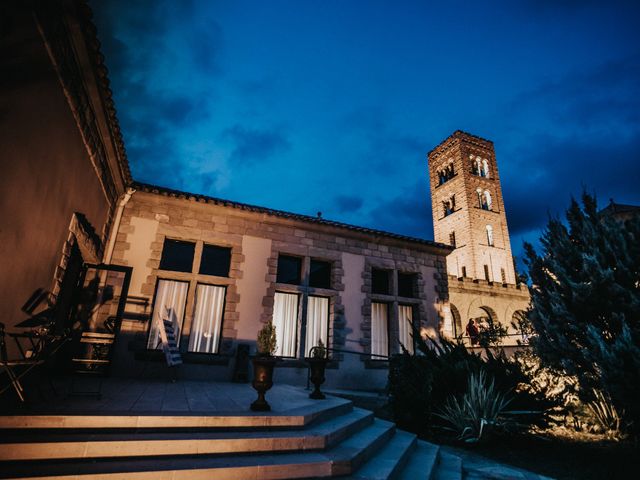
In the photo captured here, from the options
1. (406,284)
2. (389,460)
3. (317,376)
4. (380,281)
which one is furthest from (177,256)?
(406,284)

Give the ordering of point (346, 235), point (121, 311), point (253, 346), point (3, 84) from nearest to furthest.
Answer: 1. point (3, 84)
2. point (121, 311)
3. point (253, 346)
4. point (346, 235)

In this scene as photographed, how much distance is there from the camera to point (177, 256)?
7.91 m

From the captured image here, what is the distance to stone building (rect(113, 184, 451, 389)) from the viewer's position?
24.1 feet

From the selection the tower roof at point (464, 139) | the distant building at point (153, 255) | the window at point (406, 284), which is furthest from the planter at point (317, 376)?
the tower roof at point (464, 139)

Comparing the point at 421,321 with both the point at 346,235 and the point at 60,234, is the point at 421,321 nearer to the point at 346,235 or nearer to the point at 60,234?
the point at 346,235

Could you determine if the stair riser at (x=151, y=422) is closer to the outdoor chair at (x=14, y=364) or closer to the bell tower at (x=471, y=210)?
the outdoor chair at (x=14, y=364)

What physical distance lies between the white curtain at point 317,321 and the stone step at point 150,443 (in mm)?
5138

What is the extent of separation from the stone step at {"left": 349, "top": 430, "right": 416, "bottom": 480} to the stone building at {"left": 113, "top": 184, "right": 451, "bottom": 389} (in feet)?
8.73

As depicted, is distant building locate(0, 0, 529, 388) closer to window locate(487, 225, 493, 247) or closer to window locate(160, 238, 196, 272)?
window locate(160, 238, 196, 272)

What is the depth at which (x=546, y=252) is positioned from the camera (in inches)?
264

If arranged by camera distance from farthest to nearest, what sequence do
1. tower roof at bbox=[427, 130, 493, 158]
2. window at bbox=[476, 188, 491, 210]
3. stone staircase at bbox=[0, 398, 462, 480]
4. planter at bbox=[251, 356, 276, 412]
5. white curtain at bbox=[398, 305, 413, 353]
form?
tower roof at bbox=[427, 130, 493, 158] < window at bbox=[476, 188, 491, 210] < white curtain at bbox=[398, 305, 413, 353] < planter at bbox=[251, 356, 276, 412] < stone staircase at bbox=[0, 398, 462, 480]

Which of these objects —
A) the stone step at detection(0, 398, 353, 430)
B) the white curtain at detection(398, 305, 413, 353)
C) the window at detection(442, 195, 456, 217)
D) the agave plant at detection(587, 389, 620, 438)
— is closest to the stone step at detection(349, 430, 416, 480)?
the stone step at detection(0, 398, 353, 430)

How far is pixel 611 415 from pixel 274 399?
5.95m

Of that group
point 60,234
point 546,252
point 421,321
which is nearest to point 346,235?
point 421,321
